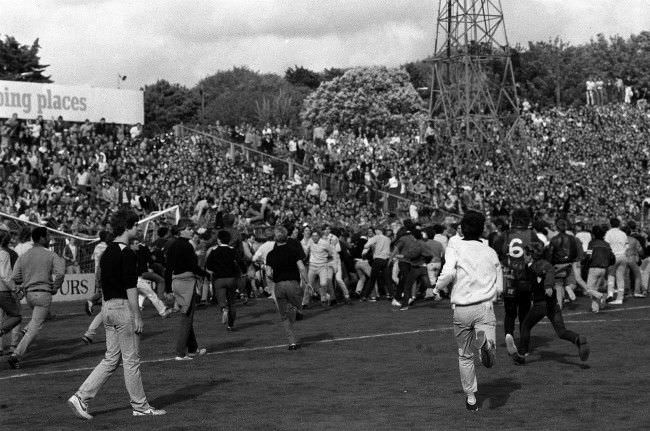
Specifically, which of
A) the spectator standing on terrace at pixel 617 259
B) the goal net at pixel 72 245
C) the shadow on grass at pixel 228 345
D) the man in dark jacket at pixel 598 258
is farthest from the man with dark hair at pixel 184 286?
the goal net at pixel 72 245

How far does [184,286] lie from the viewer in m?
15.3

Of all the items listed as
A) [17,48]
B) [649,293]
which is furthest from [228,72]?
[649,293]

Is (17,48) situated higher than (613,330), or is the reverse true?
(17,48)

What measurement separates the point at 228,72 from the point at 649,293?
118 meters

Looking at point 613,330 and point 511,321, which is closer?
point 511,321

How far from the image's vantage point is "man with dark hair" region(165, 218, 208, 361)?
15.1 metres

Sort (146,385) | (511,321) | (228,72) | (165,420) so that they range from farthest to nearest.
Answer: (228,72) < (511,321) < (146,385) < (165,420)

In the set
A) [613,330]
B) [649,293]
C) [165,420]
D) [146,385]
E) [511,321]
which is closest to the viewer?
[165,420]

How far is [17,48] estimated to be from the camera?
80.3m

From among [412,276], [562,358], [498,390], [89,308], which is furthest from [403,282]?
[498,390]

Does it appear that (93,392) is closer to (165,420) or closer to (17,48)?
(165,420)

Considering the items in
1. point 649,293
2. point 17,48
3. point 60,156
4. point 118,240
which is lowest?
point 649,293

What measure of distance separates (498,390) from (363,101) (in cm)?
7936

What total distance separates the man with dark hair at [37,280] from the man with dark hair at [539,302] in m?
6.13
